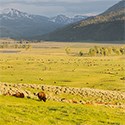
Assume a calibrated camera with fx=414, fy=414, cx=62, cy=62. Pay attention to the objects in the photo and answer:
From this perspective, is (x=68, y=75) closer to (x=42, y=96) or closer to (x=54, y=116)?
(x=42, y=96)

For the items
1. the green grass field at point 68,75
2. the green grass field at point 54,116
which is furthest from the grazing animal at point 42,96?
the green grass field at point 68,75

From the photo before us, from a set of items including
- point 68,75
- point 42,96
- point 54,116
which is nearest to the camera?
point 54,116

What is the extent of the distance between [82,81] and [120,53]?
11480cm

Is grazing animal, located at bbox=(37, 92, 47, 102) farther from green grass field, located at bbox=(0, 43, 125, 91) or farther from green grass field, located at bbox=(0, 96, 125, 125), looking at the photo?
green grass field, located at bbox=(0, 43, 125, 91)

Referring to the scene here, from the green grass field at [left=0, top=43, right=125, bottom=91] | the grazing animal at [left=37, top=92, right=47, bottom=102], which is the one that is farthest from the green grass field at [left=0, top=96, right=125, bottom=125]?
the green grass field at [left=0, top=43, right=125, bottom=91]

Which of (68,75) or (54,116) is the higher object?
(54,116)

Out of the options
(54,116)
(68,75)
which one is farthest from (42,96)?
(68,75)

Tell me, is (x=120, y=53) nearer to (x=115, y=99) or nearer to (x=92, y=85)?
(x=92, y=85)

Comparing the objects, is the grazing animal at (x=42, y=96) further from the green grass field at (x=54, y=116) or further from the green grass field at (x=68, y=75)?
the green grass field at (x=68, y=75)

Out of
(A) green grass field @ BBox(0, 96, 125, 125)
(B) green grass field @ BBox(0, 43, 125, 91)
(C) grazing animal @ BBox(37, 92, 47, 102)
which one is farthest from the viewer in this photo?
(B) green grass field @ BBox(0, 43, 125, 91)

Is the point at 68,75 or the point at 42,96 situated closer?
the point at 42,96

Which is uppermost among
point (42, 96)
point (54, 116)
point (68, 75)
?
point (42, 96)

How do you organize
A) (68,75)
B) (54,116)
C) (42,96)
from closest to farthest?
(54,116) → (42,96) → (68,75)

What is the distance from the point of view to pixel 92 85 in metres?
72.1
